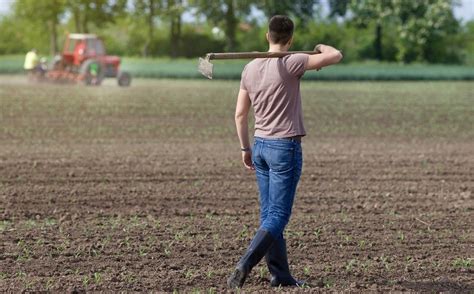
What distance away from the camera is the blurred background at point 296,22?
56750mm

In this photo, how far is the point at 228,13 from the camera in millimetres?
60000

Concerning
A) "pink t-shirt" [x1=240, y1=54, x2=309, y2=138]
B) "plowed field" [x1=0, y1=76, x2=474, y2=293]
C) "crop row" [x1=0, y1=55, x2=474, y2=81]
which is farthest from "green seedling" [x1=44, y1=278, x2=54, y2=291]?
"crop row" [x1=0, y1=55, x2=474, y2=81]

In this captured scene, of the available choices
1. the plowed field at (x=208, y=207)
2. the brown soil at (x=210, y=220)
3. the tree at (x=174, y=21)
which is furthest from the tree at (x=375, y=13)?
the brown soil at (x=210, y=220)

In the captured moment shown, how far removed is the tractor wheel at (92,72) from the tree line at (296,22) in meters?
21.5

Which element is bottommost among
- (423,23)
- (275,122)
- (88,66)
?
(88,66)

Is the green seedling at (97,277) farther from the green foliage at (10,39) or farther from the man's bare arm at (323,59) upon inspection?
the green foliage at (10,39)

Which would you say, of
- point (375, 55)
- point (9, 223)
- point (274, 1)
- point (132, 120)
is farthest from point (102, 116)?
point (375, 55)

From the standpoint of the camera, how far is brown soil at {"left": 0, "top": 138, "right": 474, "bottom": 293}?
7387 mm

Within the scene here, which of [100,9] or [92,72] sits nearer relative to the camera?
[92,72]

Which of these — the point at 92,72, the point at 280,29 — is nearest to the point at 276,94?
the point at 280,29

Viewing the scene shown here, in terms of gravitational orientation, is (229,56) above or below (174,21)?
above

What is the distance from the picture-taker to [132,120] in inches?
889

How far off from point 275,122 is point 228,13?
53.8m

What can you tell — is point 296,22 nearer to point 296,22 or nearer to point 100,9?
point 296,22
